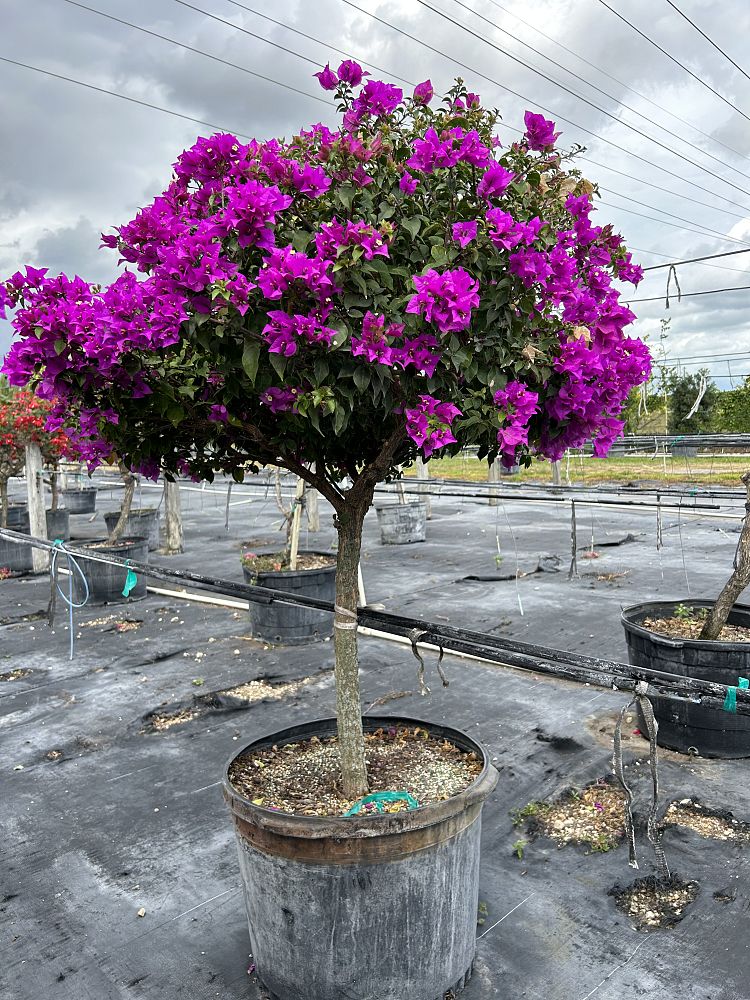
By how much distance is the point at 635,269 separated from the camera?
2.26m

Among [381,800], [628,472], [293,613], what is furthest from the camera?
[628,472]

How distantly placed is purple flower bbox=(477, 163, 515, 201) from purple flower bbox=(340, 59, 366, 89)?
0.48 m

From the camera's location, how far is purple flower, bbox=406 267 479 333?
5.76ft

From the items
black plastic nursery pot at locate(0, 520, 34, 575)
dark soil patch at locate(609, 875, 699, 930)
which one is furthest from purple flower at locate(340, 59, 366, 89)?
black plastic nursery pot at locate(0, 520, 34, 575)

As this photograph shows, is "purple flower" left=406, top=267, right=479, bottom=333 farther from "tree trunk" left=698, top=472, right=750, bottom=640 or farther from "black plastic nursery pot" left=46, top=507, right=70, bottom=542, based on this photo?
"black plastic nursery pot" left=46, top=507, right=70, bottom=542

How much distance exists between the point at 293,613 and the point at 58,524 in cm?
800

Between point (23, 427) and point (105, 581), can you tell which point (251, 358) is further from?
point (23, 427)

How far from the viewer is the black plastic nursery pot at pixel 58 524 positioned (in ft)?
42.3

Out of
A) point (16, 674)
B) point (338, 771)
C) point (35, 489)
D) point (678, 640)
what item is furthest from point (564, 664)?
point (35, 489)

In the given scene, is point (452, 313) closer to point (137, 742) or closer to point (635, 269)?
point (635, 269)

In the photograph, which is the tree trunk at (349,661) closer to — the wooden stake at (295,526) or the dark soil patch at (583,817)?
the dark soil patch at (583,817)

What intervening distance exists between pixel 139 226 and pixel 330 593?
5400 millimetres

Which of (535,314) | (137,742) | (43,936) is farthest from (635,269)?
(137,742)

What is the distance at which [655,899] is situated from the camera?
2.93m
